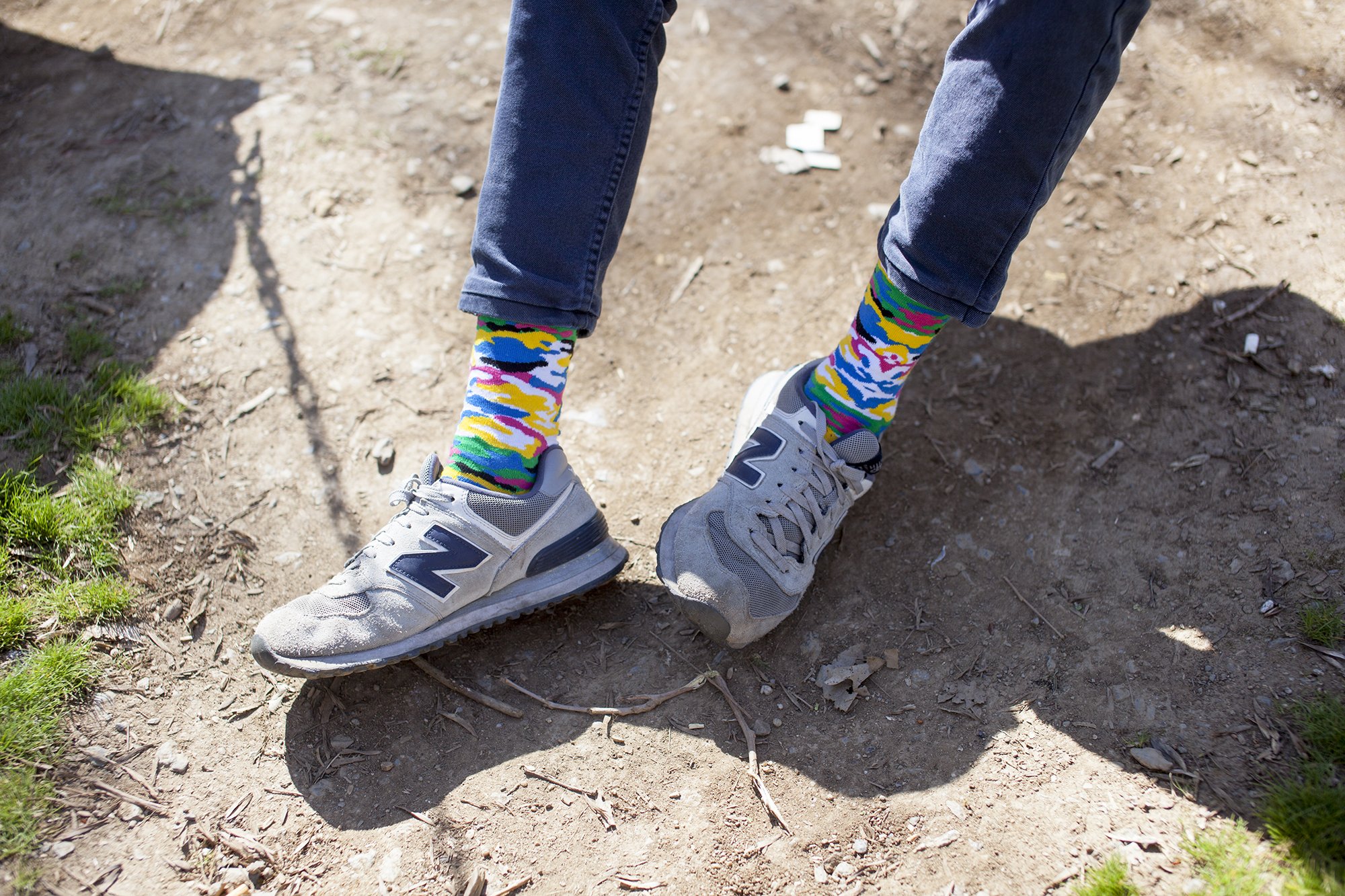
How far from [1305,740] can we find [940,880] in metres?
0.76

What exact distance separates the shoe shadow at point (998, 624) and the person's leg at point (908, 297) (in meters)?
0.20

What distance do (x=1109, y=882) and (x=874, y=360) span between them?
113 cm

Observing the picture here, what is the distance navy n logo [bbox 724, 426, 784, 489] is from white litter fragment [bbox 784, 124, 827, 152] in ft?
4.69

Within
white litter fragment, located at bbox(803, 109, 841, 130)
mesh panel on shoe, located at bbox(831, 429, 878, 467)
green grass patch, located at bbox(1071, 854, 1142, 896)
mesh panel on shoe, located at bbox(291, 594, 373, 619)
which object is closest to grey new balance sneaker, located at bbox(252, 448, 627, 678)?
mesh panel on shoe, located at bbox(291, 594, 373, 619)

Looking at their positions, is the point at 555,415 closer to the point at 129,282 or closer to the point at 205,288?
the point at 205,288

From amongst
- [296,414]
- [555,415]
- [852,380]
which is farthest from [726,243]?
[296,414]

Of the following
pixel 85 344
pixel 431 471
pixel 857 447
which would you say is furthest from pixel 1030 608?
pixel 85 344

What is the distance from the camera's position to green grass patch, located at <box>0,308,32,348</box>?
2.47 m

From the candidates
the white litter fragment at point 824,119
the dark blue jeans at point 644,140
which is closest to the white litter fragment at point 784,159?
the white litter fragment at point 824,119

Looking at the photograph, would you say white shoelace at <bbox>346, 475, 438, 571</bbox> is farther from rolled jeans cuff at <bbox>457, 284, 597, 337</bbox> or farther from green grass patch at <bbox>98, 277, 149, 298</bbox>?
green grass patch at <bbox>98, 277, 149, 298</bbox>

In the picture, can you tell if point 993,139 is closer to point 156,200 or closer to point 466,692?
point 466,692

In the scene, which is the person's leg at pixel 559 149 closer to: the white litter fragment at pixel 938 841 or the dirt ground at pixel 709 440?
the dirt ground at pixel 709 440

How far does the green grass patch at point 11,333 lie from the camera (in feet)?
8.10

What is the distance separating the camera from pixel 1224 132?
2746 mm
